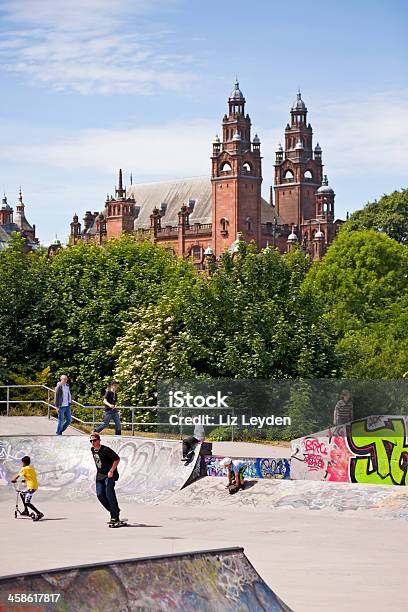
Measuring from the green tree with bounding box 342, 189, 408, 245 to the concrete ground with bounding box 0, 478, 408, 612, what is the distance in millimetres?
80546

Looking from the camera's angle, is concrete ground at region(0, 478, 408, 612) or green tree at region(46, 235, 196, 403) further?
green tree at region(46, 235, 196, 403)

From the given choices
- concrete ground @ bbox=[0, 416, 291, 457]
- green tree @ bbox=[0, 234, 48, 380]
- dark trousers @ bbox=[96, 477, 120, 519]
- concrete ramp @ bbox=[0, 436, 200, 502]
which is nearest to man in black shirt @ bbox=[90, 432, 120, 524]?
dark trousers @ bbox=[96, 477, 120, 519]

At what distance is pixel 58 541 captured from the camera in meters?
18.9

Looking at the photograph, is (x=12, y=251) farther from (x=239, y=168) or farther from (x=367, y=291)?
(x=239, y=168)

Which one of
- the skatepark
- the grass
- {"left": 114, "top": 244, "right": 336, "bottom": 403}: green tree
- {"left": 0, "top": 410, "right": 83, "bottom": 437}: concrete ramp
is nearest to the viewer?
the skatepark

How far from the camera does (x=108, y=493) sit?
771 inches

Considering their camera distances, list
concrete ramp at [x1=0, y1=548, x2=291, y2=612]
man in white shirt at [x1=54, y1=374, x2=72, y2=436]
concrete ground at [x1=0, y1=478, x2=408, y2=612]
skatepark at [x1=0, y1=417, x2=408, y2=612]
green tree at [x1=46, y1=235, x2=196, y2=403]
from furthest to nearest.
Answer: green tree at [x1=46, y1=235, x2=196, y2=403], man in white shirt at [x1=54, y1=374, x2=72, y2=436], concrete ground at [x1=0, y1=478, x2=408, y2=612], skatepark at [x1=0, y1=417, x2=408, y2=612], concrete ramp at [x1=0, y1=548, x2=291, y2=612]

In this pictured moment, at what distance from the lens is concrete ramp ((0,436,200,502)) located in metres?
25.6

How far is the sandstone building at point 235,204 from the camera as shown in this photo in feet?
521

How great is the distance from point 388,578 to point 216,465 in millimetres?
10600

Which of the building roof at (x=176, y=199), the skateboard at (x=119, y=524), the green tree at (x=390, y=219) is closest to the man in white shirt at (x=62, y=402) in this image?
the skateboard at (x=119, y=524)

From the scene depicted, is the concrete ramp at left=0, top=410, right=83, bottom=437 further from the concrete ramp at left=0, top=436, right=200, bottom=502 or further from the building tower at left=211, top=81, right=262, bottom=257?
the building tower at left=211, top=81, right=262, bottom=257

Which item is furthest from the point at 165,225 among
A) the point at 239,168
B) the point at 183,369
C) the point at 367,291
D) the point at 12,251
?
the point at 183,369

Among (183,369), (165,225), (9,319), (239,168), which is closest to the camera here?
(183,369)
